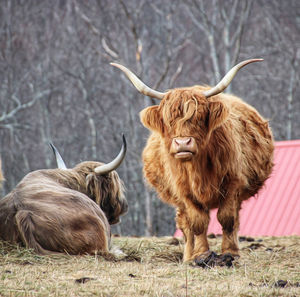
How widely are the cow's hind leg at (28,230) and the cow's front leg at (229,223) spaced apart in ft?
5.46

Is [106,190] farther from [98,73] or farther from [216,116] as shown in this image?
[98,73]

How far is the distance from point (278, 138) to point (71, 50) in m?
9.24

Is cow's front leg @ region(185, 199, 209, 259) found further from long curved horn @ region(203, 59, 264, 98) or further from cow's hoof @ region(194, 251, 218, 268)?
long curved horn @ region(203, 59, 264, 98)

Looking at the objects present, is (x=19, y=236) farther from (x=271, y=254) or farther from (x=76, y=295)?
(x=271, y=254)

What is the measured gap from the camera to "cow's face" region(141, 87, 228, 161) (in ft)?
16.9

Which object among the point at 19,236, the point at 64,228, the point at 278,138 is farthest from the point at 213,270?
the point at 278,138

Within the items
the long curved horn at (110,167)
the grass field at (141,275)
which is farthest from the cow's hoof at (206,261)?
the long curved horn at (110,167)

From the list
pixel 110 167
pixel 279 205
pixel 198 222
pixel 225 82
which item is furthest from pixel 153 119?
pixel 279 205

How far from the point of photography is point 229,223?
5797mm

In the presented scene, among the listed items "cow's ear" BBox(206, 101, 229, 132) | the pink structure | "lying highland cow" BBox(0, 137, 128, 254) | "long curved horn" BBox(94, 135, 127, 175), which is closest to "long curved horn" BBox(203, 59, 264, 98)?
"cow's ear" BBox(206, 101, 229, 132)

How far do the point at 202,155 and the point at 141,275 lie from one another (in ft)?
4.32

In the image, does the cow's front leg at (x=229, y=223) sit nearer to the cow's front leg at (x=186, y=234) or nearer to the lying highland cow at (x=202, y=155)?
the lying highland cow at (x=202, y=155)

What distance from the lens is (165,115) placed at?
5375 mm

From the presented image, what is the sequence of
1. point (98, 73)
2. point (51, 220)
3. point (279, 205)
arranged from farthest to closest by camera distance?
point (98, 73)
point (279, 205)
point (51, 220)
